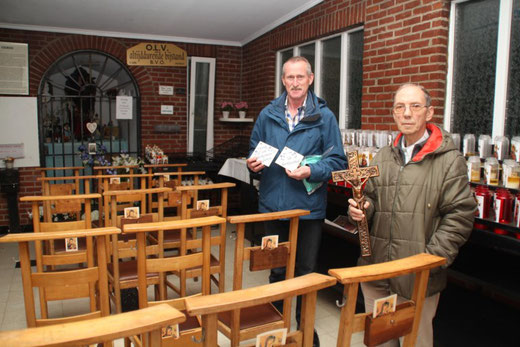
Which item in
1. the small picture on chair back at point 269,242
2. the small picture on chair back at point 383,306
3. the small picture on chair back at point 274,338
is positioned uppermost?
the small picture on chair back at point 269,242

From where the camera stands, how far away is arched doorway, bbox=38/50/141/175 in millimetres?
5512

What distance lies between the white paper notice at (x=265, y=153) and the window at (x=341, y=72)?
1.99 metres

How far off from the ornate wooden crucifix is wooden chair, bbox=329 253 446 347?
539 mm

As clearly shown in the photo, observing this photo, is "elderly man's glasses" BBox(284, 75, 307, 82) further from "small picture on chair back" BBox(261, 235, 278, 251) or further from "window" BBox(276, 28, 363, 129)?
"window" BBox(276, 28, 363, 129)

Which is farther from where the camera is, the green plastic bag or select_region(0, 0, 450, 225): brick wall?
select_region(0, 0, 450, 225): brick wall

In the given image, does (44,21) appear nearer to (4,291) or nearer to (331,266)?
(4,291)

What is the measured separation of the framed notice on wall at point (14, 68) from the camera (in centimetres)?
515

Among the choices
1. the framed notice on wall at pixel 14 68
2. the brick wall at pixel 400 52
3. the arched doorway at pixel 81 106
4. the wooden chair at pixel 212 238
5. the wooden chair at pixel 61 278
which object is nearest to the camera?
the wooden chair at pixel 61 278

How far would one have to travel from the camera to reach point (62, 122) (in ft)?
18.4

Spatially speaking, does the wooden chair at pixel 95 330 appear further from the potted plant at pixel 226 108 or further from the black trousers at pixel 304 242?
the potted plant at pixel 226 108

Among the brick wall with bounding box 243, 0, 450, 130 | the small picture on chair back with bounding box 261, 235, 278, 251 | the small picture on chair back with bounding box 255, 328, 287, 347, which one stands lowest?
the small picture on chair back with bounding box 255, 328, 287, 347

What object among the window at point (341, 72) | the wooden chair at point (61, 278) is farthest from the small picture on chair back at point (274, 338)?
the window at point (341, 72)

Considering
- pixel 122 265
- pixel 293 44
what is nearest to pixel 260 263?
pixel 122 265

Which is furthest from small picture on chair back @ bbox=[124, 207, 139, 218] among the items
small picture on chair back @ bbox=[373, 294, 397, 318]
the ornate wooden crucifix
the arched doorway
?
the arched doorway
